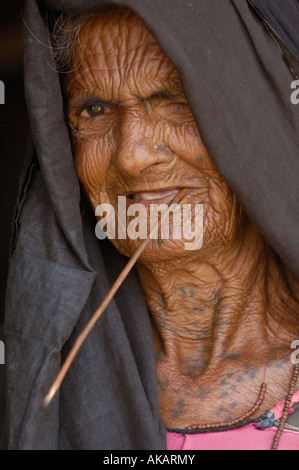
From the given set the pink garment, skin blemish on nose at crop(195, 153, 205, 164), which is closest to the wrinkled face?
skin blemish on nose at crop(195, 153, 205, 164)

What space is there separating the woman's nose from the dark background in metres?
1.31

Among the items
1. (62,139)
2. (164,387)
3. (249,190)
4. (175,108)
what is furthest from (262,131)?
(164,387)

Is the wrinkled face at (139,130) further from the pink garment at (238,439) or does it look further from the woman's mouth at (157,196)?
the pink garment at (238,439)

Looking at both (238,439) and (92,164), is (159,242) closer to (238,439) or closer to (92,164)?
(92,164)

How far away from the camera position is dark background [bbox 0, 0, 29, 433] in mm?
2715

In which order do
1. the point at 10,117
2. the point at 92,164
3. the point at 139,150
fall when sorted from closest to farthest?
the point at 139,150 → the point at 92,164 → the point at 10,117

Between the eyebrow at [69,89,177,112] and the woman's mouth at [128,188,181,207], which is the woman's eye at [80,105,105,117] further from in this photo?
the woman's mouth at [128,188,181,207]

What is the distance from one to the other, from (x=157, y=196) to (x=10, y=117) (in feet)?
4.81

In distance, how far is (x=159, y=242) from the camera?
1604 millimetres

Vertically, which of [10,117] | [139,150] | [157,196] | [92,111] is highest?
[10,117]

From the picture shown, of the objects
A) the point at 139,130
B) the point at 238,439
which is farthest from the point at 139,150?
the point at 238,439

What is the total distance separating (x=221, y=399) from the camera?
1.68 metres

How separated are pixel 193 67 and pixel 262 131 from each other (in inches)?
8.2
